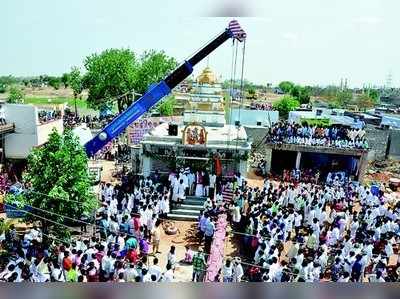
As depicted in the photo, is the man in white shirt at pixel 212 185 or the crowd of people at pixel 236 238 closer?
the crowd of people at pixel 236 238

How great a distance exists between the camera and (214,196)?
1176 centimetres

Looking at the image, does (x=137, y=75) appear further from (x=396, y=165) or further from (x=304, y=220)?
(x=304, y=220)

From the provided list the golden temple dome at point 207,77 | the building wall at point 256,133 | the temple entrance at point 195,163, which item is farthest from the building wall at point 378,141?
the temple entrance at point 195,163

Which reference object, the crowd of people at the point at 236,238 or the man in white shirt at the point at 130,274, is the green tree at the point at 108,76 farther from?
the man in white shirt at the point at 130,274

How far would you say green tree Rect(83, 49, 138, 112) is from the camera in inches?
985

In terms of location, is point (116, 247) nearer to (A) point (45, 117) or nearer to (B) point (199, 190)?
(B) point (199, 190)

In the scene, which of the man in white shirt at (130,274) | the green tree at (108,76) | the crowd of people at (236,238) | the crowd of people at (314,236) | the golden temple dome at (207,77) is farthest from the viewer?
the green tree at (108,76)

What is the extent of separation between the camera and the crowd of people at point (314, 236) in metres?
7.14

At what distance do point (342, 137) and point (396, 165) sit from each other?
7.18m

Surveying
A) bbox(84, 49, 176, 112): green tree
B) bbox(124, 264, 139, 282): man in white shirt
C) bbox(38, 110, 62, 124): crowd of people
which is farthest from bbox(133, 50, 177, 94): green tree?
bbox(124, 264, 139, 282): man in white shirt

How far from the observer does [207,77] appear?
17.7 meters

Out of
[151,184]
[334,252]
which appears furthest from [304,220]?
[151,184]

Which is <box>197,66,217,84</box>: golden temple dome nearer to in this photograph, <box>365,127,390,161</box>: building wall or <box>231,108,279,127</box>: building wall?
<box>231,108,279,127</box>: building wall

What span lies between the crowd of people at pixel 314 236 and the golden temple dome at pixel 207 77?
6811 mm
